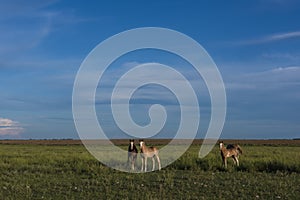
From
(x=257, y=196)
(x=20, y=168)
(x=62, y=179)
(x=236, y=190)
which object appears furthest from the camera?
(x=20, y=168)

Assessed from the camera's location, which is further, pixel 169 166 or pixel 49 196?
pixel 169 166

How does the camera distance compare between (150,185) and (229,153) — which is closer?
(150,185)

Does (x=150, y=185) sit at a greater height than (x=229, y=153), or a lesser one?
lesser

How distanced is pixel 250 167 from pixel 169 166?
4979mm

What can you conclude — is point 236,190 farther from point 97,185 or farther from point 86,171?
point 86,171

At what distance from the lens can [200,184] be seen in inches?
696

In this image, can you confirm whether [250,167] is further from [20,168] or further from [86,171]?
[20,168]

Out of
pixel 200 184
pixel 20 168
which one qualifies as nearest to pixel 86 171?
pixel 20 168

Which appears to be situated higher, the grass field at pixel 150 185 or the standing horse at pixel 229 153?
the standing horse at pixel 229 153

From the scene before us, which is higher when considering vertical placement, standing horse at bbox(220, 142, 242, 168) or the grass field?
standing horse at bbox(220, 142, 242, 168)

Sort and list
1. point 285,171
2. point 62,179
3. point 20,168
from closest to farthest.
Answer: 1. point 62,179
2. point 285,171
3. point 20,168

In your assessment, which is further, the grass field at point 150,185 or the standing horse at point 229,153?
the standing horse at point 229,153

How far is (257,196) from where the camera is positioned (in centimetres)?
1489

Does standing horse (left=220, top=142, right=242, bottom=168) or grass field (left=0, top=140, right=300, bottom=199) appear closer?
grass field (left=0, top=140, right=300, bottom=199)
